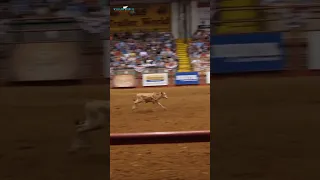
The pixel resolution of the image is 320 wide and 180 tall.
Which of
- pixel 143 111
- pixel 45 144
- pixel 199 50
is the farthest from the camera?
pixel 199 50

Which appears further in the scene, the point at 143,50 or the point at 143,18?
the point at 143,18

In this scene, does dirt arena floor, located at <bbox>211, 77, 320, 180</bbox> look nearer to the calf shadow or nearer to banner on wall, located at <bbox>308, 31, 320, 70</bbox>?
banner on wall, located at <bbox>308, 31, 320, 70</bbox>

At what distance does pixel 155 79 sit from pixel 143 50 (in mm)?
4381

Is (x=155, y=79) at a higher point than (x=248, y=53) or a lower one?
lower

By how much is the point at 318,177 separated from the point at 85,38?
6.01 metres

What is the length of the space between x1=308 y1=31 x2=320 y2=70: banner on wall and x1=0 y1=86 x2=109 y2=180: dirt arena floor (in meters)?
5.50

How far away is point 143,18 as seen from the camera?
18203mm

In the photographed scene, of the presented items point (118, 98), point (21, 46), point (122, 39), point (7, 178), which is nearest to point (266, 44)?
point (118, 98)

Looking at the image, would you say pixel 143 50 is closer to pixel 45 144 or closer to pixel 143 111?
pixel 143 111

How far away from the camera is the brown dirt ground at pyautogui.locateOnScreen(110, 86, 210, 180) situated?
158 inches

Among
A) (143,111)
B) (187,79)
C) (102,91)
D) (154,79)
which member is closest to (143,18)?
(154,79)

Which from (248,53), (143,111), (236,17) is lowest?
(143,111)

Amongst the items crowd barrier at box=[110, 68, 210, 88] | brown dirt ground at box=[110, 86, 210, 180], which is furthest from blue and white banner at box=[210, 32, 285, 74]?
crowd barrier at box=[110, 68, 210, 88]

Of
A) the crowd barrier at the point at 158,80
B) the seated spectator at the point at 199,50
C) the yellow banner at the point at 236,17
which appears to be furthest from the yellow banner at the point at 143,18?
the yellow banner at the point at 236,17
